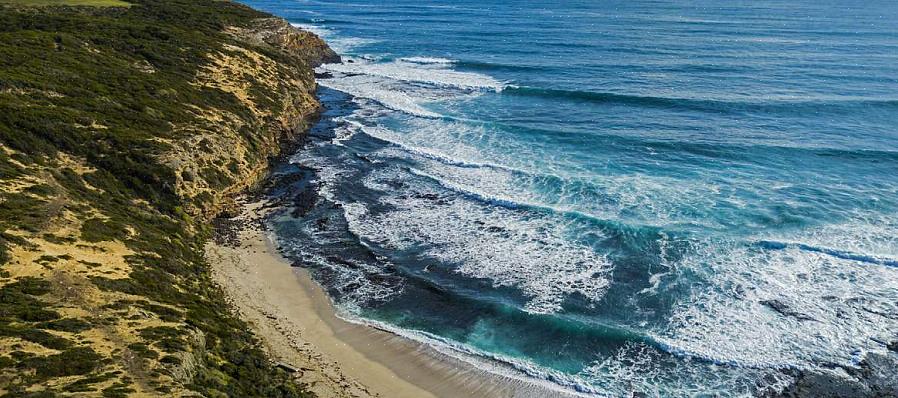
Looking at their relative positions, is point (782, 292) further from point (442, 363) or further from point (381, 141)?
point (381, 141)

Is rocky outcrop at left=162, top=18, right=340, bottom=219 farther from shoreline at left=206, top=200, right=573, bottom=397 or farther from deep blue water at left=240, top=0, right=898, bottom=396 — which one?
shoreline at left=206, top=200, right=573, bottom=397

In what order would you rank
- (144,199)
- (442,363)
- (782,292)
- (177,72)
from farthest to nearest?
(177,72) < (144,199) < (782,292) < (442,363)

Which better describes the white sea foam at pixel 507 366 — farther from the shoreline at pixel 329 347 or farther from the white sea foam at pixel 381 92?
the white sea foam at pixel 381 92

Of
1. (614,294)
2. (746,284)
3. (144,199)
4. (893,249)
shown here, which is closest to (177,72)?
(144,199)

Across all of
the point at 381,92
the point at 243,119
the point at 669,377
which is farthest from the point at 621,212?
the point at 381,92

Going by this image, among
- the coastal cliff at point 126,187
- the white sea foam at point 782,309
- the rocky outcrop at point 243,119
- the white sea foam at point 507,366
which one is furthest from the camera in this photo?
the rocky outcrop at point 243,119

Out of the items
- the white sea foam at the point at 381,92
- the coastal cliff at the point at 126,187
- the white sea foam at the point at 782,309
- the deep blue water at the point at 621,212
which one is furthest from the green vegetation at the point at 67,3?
the white sea foam at the point at 782,309

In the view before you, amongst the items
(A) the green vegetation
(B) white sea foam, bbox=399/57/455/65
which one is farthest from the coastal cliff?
(B) white sea foam, bbox=399/57/455/65
